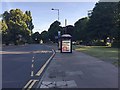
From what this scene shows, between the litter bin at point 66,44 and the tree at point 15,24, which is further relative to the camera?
the tree at point 15,24

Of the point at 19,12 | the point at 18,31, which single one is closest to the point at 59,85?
the point at 18,31

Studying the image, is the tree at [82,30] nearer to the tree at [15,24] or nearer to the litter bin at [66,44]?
the tree at [15,24]

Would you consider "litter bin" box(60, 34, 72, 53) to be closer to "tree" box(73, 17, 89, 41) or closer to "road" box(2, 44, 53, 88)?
"road" box(2, 44, 53, 88)

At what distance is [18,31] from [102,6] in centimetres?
3690

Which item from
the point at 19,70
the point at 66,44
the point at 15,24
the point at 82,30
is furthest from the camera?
the point at 82,30

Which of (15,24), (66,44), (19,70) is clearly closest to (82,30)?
(15,24)

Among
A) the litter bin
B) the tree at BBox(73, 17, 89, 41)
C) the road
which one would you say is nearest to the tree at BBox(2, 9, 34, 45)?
the tree at BBox(73, 17, 89, 41)

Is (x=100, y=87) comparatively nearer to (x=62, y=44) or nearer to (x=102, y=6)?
(x=62, y=44)

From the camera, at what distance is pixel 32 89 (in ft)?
36.4

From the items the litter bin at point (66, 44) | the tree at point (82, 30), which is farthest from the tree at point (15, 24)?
the litter bin at point (66, 44)

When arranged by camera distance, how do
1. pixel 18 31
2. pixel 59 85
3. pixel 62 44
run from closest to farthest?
pixel 59 85
pixel 62 44
pixel 18 31

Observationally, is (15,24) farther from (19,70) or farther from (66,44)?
(19,70)

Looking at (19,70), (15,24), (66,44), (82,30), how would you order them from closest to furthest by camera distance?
(19,70) < (66,44) < (15,24) < (82,30)

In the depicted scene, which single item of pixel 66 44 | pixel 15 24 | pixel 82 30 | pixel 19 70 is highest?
pixel 15 24
